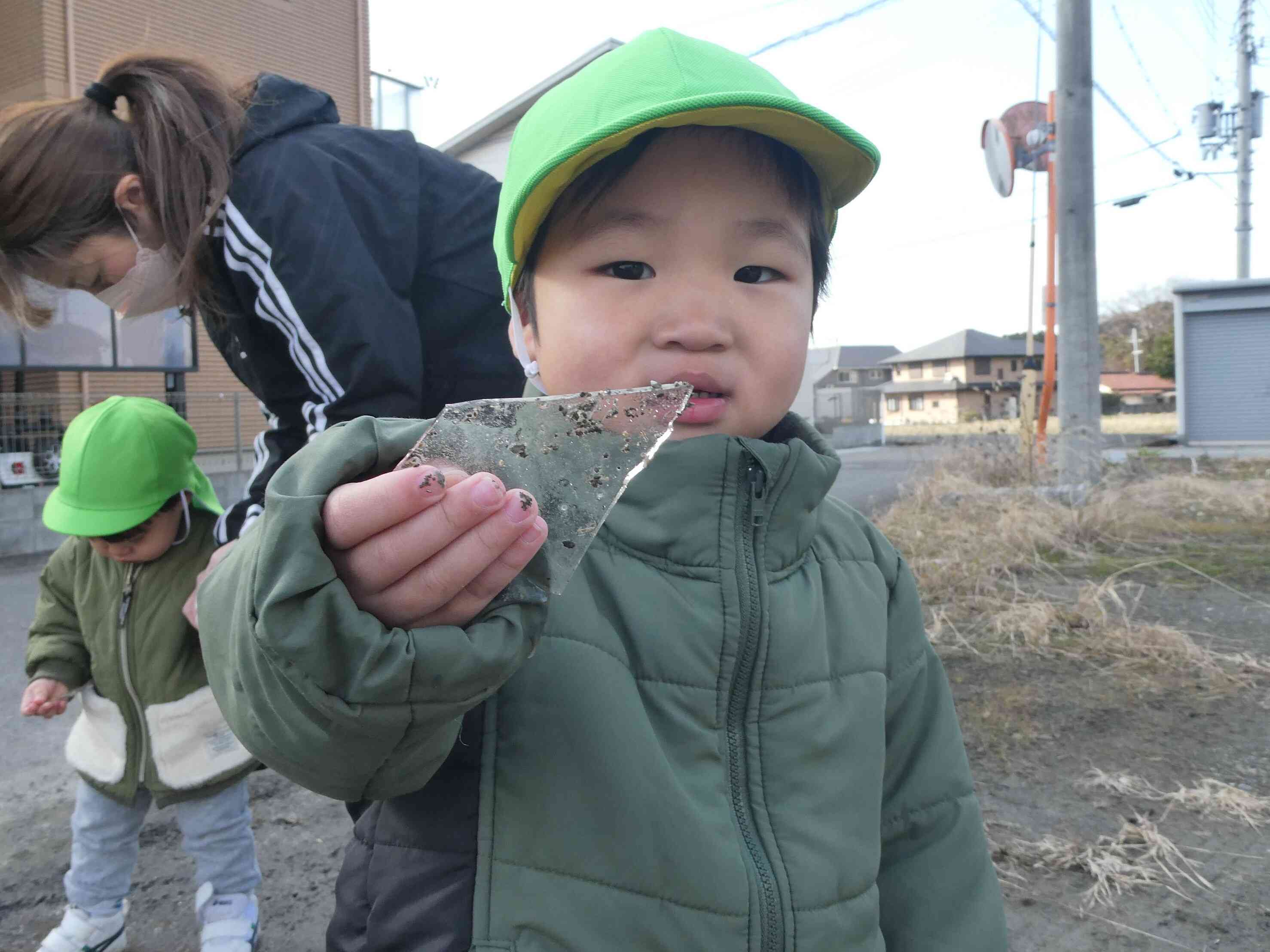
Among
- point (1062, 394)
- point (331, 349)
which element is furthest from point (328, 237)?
point (1062, 394)

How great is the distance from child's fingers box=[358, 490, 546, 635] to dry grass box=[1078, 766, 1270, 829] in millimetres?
2335

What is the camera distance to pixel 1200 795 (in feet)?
7.95

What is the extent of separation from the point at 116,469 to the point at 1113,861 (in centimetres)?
239

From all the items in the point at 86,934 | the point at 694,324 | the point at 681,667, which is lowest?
the point at 86,934

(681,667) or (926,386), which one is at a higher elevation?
(926,386)

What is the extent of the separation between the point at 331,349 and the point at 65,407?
25.2 feet

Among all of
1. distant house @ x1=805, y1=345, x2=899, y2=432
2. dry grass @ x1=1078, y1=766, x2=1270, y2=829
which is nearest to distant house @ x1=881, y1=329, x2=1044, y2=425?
distant house @ x1=805, y1=345, x2=899, y2=432

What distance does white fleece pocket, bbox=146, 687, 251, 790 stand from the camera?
2182 millimetres

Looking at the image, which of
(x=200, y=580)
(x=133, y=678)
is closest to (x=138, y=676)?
(x=133, y=678)

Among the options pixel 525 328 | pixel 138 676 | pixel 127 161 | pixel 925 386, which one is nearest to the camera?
pixel 525 328

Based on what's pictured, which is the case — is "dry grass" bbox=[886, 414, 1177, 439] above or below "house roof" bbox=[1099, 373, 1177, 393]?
below

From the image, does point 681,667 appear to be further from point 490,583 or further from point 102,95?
point 102,95

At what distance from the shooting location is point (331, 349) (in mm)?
1558

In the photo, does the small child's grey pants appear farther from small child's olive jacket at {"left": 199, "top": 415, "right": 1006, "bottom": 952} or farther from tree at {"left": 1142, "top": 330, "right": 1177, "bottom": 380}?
tree at {"left": 1142, "top": 330, "right": 1177, "bottom": 380}
